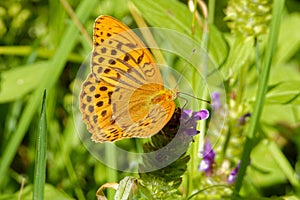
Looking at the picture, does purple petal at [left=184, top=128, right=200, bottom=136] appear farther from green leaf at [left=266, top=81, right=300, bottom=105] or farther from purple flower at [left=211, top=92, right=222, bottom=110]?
purple flower at [left=211, top=92, right=222, bottom=110]

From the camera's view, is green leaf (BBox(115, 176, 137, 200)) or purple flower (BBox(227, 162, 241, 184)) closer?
green leaf (BBox(115, 176, 137, 200))

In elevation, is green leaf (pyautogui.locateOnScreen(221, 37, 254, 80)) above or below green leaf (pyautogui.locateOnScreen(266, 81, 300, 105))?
above

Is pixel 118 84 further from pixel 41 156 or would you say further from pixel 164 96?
pixel 41 156

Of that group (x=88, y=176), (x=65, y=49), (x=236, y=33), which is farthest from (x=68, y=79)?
(x=236, y=33)

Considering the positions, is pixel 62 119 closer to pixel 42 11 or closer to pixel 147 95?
pixel 42 11

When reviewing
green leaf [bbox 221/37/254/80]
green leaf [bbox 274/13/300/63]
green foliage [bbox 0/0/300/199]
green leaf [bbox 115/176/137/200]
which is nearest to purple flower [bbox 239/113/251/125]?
green foliage [bbox 0/0/300/199]

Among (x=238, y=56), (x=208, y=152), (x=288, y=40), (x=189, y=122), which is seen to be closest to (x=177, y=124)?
(x=189, y=122)
